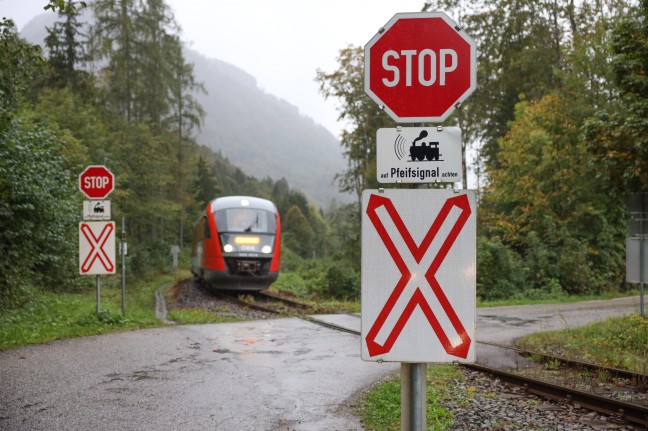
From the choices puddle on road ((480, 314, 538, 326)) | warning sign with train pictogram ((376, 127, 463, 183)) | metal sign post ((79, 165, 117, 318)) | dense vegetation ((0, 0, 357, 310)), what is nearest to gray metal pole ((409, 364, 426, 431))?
warning sign with train pictogram ((376, 127, 463, 183))

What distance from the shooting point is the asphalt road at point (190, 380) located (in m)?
5.66

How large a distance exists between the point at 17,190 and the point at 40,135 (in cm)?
187

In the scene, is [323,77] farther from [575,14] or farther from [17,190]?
[17,190]

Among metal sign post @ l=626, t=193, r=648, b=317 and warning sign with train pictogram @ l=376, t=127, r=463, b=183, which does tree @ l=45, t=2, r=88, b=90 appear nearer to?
metal sign post @ l=626, t=193, r=648, b=317

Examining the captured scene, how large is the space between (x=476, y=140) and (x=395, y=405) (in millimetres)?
29968

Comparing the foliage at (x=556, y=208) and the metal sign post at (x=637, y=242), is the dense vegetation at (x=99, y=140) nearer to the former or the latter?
the foliage at (x=556, y=208)

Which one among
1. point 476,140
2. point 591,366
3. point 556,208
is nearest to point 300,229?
point 476,140

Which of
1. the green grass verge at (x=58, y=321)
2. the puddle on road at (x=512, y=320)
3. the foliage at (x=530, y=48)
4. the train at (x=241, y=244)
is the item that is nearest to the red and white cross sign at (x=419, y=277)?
the green grass verge at (x=58, y=321)

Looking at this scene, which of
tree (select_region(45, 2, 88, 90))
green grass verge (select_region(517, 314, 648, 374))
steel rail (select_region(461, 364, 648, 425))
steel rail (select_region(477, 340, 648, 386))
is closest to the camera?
steel rail (select_region(461, 364, 648, 425))

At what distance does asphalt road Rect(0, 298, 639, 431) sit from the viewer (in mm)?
5656

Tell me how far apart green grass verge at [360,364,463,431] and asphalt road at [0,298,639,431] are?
7.9 inches

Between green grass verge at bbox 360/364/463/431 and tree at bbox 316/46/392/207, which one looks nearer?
green grass verge at bbox 360/364/463/431

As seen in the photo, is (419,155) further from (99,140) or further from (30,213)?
(99,140)

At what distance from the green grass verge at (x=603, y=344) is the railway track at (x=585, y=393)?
2.06ft
